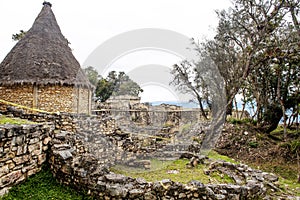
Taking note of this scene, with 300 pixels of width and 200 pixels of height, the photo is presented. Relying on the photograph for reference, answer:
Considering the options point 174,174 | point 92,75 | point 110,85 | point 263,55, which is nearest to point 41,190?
point 174,174

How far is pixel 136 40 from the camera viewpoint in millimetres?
11273

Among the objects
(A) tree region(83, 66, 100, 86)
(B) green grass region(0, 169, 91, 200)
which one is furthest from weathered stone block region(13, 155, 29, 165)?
(A) tree region(83, 66, 100, 86)

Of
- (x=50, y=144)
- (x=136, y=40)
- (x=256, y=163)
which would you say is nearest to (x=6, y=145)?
(x=50, y=144)

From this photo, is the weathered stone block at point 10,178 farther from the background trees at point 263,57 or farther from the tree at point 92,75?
the tree at point 92,75

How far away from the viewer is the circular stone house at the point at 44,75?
10664 mm

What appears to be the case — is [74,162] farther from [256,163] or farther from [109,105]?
[109,105]

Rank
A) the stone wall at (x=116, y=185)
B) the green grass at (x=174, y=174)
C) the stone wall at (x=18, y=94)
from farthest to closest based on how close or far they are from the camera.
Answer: the stone wall at (x=18, y=94) → the green grass at (x=174, y=174) → the stone wall at (x=116, y=185)

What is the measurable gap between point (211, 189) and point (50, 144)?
359cm

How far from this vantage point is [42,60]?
38.1ft

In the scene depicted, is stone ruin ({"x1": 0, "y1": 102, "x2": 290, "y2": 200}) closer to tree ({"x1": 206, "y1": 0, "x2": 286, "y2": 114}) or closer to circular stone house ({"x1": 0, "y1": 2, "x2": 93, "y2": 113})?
circular stone house ({"x1": 0, "y1": 2, "x2": 93, "y2": 113})

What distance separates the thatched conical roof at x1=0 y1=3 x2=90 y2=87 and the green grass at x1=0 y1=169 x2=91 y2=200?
6.79m

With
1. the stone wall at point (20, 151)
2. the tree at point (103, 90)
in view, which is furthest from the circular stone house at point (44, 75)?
the tree at point (103, 90)

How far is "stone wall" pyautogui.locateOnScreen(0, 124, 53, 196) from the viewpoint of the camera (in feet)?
13.2

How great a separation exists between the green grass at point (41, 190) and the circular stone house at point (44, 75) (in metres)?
6.53
